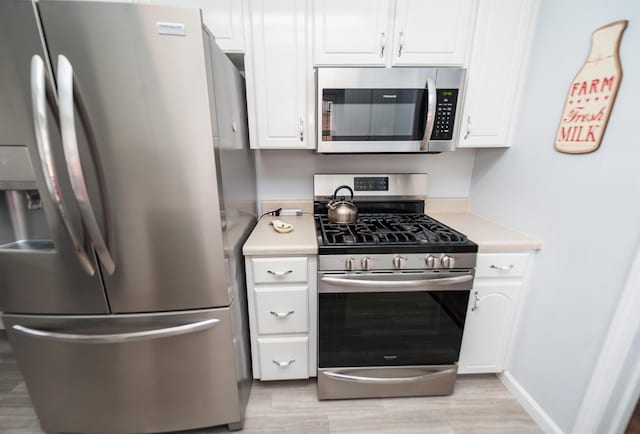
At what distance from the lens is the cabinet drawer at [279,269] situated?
3.99ft

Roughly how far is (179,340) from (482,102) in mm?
2006

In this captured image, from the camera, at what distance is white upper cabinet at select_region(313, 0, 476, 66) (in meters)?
1.24

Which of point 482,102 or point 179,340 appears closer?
point 179,340

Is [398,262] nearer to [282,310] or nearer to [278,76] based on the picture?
[282,310]

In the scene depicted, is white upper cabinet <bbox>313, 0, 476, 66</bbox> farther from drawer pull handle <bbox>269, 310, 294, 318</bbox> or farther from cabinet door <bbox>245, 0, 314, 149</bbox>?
drawer pull handle <bbox>269, 310, 294, 318</bbox>

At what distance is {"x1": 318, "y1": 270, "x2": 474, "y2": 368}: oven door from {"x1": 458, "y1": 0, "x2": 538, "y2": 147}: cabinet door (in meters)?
0.86

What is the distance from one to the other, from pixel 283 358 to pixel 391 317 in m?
0.65

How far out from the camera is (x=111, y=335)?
1023 millimetres

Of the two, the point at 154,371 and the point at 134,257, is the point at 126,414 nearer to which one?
the point at 154,371

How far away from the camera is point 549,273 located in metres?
1.22

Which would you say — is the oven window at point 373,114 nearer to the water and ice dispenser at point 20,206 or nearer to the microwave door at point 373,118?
the microwave door at point 373,118

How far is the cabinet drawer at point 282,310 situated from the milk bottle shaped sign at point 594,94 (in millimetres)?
1428

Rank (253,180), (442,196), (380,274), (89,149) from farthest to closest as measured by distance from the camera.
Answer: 1. (442,196)
2. (253,180)
3. (380,274)
4. (89,149)

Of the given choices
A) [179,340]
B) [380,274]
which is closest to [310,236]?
[380,274]
